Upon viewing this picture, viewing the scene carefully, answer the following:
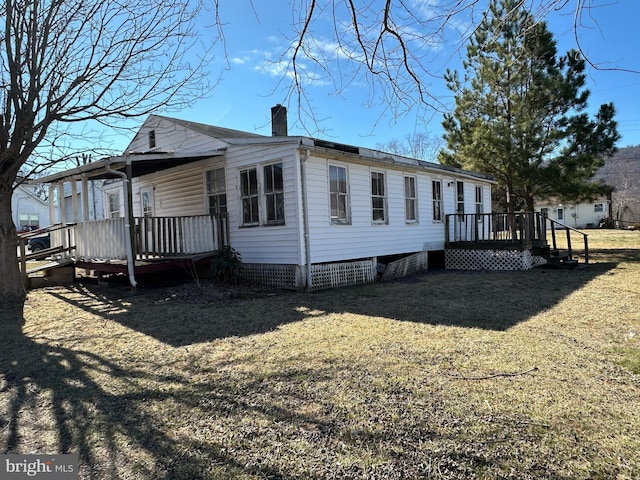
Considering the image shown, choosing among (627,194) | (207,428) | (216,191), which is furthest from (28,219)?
(627,194)

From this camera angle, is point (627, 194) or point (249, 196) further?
point (627, 194)

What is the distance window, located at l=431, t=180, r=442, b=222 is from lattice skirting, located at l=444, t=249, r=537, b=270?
1.13 metres

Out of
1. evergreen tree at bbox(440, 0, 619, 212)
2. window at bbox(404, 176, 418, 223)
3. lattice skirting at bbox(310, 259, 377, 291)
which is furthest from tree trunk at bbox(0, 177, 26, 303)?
evergreen tree at bbox(440, 0, 619, 212)

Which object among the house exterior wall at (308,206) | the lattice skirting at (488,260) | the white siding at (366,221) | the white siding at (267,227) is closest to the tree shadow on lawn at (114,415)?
the white siding at (267,227)

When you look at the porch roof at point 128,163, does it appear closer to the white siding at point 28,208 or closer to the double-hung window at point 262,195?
the double-hung window at point 262,195

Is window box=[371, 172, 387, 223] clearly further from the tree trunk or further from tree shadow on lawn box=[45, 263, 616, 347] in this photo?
the tree trunk

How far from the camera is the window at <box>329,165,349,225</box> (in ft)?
31.7

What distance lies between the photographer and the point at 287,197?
29.2ft

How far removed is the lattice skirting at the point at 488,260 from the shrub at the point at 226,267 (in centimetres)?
708

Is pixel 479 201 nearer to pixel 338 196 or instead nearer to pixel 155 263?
pixel 338 196

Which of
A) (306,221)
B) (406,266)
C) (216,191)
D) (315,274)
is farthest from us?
(406,266)

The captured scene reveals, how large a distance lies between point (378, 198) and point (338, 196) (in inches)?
63.7

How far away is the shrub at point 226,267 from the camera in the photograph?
9.05m

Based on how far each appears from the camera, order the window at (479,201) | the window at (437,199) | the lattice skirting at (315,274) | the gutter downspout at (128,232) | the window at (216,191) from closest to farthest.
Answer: the gutter downspout at (128,232)
the lattice skirting at (315,274)
the window at (216,191)
the window at (437,199)
the window at (479,201)
